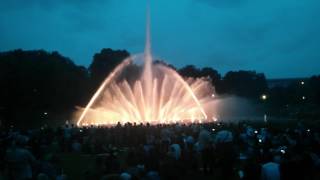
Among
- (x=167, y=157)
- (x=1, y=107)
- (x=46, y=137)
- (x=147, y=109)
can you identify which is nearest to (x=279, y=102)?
(x=1, y=107)

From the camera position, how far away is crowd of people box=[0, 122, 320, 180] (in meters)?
18.6

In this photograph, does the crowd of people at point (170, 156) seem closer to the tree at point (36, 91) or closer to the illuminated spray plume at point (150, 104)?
the illuminated spray plume at point (150, 104)

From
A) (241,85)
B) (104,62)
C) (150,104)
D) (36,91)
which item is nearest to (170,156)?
(150,104)

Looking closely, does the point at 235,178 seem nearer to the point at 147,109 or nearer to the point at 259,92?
the point at 147,109

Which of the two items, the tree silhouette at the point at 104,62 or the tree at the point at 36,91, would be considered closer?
the tree at the point at 36,91

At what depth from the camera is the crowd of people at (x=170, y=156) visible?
61.2ft

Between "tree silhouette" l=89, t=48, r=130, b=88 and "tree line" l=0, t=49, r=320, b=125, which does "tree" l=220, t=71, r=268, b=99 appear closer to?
"tree silhouette" l=89, t=48, r=130, b=88

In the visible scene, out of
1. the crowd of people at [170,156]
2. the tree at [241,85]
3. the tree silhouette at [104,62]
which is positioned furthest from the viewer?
the tree at [241,85]

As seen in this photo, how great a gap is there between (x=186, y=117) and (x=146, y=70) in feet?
22.3

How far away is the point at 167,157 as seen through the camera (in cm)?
2291

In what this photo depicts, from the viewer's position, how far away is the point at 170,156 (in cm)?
2330

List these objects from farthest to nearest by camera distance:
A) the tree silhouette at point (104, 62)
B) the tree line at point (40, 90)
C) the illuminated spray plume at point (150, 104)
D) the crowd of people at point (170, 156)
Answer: the tree silhouette at point (104, 62), the tree line at point (40, 90), the illuminated spray plume at point (150, 104), the crowd of people at point (170, 156)

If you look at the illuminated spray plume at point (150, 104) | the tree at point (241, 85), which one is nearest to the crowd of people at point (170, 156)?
the illuminated spray plume at point (150, 104)

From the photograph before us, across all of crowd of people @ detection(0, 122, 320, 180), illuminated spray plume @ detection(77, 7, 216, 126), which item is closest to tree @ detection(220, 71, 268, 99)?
illuminated spray plume @ detection(77, 7, 216, 126)
